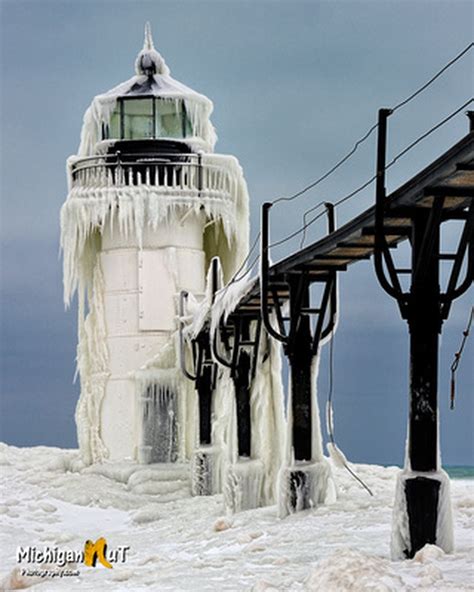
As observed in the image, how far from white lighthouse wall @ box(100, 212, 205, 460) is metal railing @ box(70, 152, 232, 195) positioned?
2.55 feet

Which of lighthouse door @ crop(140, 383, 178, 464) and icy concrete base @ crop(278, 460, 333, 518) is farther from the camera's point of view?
lighthouse door @ crop(140, 383, 178, 464)

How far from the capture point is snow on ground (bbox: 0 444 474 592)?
8.81 metres

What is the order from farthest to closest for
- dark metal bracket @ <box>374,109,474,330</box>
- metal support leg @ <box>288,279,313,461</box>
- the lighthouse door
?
the lighthouse door, metal support leg @ <box>288,279,313,461</box>, dark metal bracket @ <box>374,109,474,330</box>

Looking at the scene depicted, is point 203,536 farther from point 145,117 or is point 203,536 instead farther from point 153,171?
point 145,117

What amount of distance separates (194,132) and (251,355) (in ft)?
34.5

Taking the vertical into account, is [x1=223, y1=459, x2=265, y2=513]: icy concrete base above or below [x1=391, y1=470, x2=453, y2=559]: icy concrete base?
below

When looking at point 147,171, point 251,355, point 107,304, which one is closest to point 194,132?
point 147,171

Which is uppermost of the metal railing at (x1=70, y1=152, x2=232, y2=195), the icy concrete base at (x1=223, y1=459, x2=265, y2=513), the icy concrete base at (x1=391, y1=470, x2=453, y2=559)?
the metal railing at (x1=70, y1=152, x2=232, y2=195)

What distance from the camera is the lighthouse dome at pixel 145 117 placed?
26.4 m

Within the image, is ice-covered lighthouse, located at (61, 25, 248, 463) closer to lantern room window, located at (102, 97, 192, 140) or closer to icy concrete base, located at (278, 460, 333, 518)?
lantern room window, located at (102, 97, 192, 140)

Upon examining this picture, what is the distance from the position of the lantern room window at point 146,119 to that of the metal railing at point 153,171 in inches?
39.4

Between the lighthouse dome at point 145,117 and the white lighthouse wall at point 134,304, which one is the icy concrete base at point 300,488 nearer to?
the white lighthouse wall at point 134,304

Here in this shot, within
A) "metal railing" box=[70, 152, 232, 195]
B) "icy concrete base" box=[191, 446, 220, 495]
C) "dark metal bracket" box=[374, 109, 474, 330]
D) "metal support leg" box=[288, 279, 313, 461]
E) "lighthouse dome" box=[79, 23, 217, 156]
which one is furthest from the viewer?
"lighthouse dome" box=[79, 23, 217, 156]

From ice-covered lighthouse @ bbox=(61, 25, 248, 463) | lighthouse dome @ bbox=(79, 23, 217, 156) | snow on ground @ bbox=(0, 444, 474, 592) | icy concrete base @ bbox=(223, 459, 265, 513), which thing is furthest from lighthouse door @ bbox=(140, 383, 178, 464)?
icy concrete base @ bbox=(223, 459, 265, 513)
